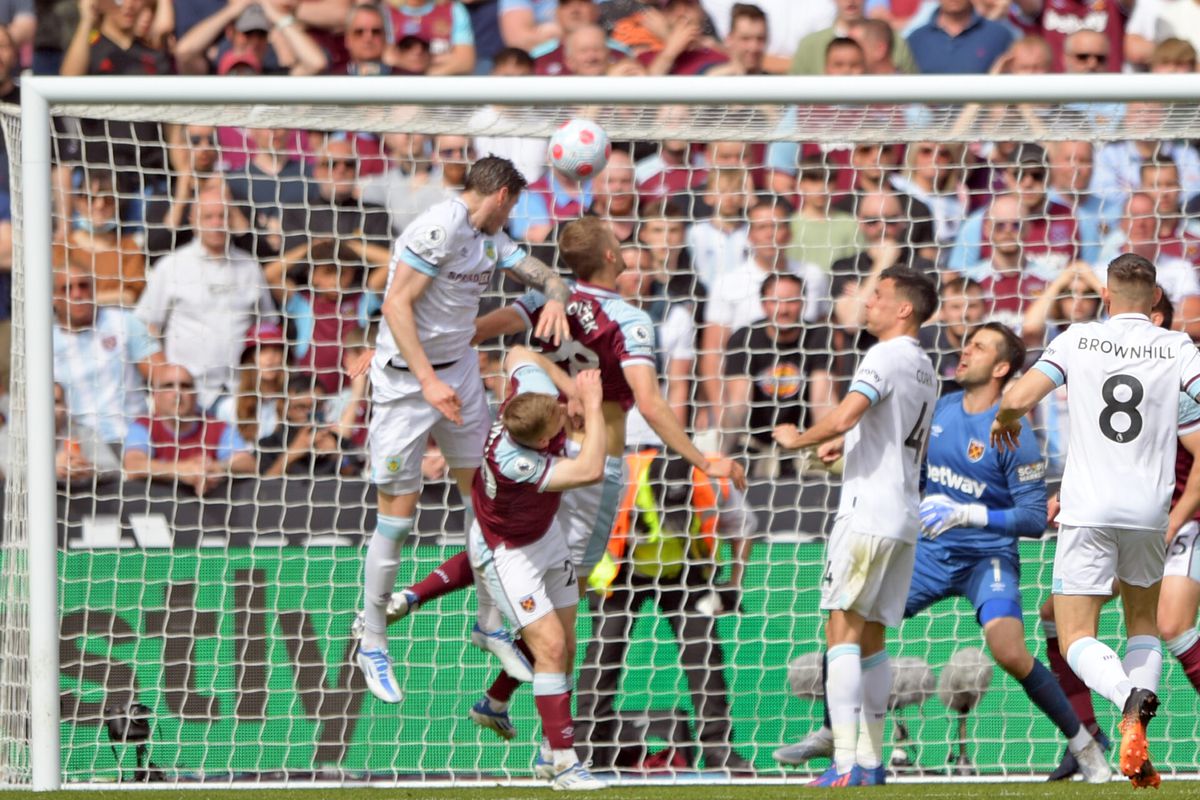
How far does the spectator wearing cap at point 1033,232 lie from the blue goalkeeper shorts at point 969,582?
6.76 feet

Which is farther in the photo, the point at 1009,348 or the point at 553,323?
the point at 1009,348

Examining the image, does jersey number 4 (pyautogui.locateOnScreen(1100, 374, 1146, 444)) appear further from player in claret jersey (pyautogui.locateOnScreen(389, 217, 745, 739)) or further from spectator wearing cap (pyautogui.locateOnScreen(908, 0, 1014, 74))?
spectator wearing cap (pyautogui.locateOnScreen(908, 0, 1014, 74))

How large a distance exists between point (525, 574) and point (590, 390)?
2.59 feet

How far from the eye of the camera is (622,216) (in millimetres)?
8938

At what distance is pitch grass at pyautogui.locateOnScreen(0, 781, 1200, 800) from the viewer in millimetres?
6145

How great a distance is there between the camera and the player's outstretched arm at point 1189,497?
6254 mm

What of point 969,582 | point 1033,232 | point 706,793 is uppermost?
point 1033,232

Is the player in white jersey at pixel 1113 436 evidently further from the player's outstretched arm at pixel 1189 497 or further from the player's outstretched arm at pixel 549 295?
the player's outstretched arm at pixel 549 295

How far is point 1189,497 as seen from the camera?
254 inches

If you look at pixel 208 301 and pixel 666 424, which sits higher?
pixel 208 301

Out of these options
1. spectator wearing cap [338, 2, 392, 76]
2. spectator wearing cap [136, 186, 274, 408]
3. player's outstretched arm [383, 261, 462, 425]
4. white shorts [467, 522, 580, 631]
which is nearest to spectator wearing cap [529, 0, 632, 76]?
spectator wearing cap [338, 2, 392, 76]

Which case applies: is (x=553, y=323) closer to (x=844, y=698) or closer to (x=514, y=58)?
(x=844, y=698)

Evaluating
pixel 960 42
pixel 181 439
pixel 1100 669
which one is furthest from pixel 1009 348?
pixel 181 439

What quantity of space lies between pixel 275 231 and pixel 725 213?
240 cm
